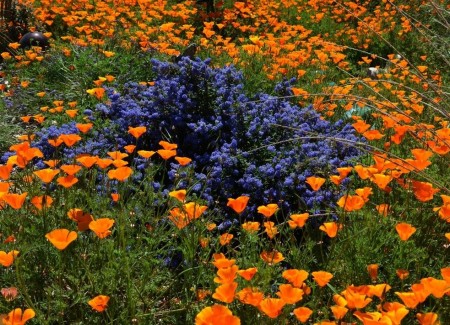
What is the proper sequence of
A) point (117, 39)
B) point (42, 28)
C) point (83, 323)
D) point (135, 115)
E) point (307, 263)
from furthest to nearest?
point (42, 28)
point (117, 39)
point (135, 115)
point (307, 263)
point (83, 323)

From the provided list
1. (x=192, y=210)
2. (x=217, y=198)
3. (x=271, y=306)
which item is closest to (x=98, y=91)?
(x=217, y=198)

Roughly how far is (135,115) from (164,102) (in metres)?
0.18

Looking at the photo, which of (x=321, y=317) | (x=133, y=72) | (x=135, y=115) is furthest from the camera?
(x=133, y=72)

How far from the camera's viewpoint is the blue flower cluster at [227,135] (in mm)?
3078

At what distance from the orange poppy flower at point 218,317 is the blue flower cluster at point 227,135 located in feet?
4.28

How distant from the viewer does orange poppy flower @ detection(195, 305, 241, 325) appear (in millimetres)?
1534

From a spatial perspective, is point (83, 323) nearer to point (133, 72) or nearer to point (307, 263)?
point (307, 263)

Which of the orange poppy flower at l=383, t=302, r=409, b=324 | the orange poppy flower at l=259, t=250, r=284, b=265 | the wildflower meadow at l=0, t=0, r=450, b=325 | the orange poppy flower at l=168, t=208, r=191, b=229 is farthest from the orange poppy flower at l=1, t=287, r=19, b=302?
the orange poppy flower at l=383, t=302, r=409, b=324

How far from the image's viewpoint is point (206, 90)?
361cm

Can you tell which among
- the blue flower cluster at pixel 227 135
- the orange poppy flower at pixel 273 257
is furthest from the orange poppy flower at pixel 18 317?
the blue flower cluster at pixel 227 135

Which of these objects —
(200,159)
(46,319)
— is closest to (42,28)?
(200,159)

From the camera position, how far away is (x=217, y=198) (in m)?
3.14

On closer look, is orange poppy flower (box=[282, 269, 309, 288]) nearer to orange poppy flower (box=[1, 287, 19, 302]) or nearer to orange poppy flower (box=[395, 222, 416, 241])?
orange poppy flower (box=[395, 222, 416, 241])

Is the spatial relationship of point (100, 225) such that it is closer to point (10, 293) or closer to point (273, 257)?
point (10, 293)
